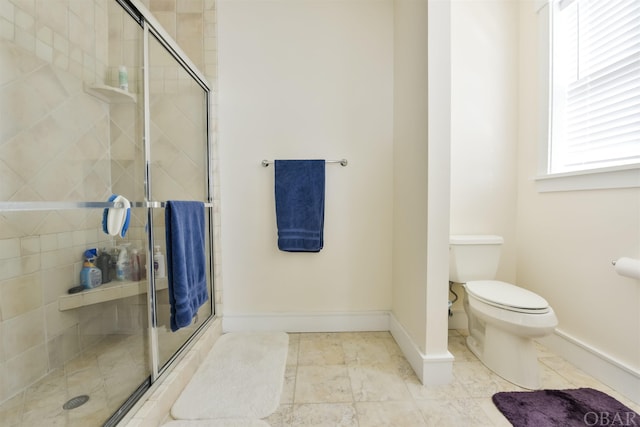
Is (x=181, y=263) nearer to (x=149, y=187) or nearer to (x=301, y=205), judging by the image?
(x=149, y=187)

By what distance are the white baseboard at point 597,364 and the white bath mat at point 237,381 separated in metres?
1.58

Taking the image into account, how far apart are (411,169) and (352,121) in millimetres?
593

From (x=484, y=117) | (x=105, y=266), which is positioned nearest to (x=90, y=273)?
(x=105, y=266)

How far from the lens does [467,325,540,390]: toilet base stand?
131cm

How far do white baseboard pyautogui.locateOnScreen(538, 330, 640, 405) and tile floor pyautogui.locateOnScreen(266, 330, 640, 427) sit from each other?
0.04 meters

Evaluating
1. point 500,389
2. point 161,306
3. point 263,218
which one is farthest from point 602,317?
point 161,306

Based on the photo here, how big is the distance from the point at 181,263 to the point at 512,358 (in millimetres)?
1672

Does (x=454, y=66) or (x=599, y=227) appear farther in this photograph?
(x=454, y=66)

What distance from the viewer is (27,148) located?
121 centimetres

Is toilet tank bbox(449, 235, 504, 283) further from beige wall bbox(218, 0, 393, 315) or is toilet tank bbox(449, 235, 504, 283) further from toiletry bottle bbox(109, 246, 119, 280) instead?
toiletry bottle bbox(109, 246, 119, 280)

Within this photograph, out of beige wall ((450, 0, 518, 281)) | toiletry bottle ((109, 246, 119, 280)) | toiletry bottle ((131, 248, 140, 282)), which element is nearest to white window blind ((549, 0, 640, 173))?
beige wall ((450, 0, 518, 281))

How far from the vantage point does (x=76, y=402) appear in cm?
108

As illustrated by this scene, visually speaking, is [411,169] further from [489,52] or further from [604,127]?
[489,52]

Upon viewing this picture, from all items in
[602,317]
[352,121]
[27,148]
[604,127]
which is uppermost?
[352,121]
